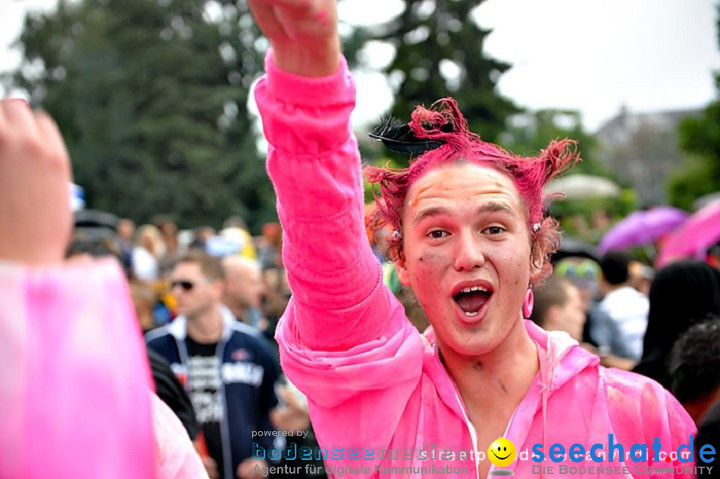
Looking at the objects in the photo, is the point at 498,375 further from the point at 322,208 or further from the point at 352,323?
the point at 322,208

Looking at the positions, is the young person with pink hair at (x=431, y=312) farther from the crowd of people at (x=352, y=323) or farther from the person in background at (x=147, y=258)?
the person in background at (x=147, y=258)

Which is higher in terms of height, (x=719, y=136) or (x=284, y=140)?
(x=719, y=136)

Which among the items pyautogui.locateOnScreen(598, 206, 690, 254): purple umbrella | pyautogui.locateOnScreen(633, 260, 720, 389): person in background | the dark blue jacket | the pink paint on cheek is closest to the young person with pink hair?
the pink paint on cheek

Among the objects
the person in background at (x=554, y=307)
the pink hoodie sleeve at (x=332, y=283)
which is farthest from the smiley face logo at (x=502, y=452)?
the person in background at (x=554, y=307)

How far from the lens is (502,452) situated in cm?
207

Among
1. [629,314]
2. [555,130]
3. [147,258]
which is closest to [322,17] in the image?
[629,314]

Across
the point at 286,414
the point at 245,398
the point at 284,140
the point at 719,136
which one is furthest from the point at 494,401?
the point at 719,136

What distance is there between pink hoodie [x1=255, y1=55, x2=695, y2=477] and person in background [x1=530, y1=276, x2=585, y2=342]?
1996mm

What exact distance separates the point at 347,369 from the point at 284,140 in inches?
22.3

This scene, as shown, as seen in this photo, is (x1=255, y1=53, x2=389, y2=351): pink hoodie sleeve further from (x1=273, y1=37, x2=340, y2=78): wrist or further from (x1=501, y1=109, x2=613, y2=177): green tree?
(x1=501, y1=109, x2=613, y2=177): green tree

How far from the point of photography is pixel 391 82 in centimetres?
2008

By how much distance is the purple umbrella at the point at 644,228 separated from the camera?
10484mm

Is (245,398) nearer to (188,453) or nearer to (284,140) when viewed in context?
(188,453)

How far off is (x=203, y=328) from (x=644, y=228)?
287 inches
